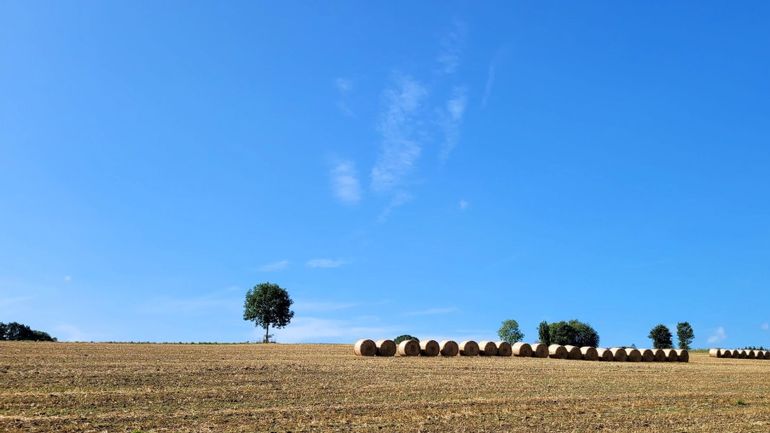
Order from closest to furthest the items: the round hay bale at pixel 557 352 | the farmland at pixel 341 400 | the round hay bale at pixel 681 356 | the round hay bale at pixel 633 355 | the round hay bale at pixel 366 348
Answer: the farmland at pixel 341 400 < the round hay bale at pixel 366 348 < the round hay bale at pixel 557 352 < the round hay bale at pixel 633 355 < the round hay bale at pixel 681 356

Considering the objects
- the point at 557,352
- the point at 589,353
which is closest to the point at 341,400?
the point at 557,352

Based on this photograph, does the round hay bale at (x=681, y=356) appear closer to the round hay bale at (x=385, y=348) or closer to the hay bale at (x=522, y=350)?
the hay bale at (x=522, y=350)

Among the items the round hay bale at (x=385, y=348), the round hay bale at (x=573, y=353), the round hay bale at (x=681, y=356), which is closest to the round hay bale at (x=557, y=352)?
the round hay bale at (x=573, y=353)

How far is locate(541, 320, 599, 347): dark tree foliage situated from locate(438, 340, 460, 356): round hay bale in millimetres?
63194

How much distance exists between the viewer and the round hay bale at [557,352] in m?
45.2

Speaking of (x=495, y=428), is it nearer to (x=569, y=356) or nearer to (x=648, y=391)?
(x=648, y=391)

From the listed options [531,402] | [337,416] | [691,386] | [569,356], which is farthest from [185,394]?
[569,356]

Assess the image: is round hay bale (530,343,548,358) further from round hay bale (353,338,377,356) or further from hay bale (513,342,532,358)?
round hay bale (353,338,377,356)

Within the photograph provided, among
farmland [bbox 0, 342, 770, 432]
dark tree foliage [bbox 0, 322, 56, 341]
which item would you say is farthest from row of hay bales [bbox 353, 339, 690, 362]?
dark tree foliage [bbox 0, 322, 56, 341]

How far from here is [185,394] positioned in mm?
17906

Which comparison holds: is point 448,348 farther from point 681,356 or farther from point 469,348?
point 681,356

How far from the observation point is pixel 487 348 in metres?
44.1

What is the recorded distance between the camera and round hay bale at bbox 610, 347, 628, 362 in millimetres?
46375

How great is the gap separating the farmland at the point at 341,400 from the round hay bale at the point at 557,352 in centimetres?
1804
